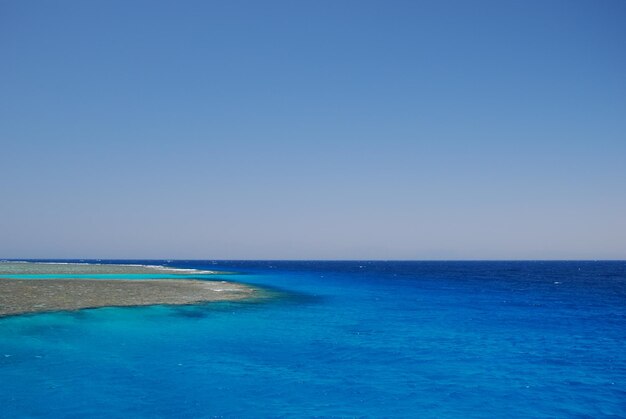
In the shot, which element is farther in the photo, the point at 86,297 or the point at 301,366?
the point at 86,297

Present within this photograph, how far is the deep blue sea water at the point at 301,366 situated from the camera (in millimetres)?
15625

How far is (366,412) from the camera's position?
15.3 m

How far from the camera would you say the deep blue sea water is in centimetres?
1562

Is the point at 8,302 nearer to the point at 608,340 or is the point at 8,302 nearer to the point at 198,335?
the point at 198,335

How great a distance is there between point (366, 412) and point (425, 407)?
8.21 ft

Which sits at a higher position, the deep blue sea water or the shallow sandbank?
the shallow sandbank

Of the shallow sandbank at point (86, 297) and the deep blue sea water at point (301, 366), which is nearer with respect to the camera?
the deep blue sea water at point (301, 366)

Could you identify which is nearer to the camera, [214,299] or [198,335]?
[198,335]

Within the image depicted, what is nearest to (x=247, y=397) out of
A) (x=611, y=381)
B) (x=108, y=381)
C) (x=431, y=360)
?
(x=108, y=381)

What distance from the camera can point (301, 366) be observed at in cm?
2056

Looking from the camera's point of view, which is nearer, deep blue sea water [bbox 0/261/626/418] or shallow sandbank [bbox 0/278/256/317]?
deep blue sea water [bbox 0/261/626/418]

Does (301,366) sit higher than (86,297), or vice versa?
(86,297)

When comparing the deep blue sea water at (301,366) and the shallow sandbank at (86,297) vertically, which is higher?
the shallow sandbank at (86,297)

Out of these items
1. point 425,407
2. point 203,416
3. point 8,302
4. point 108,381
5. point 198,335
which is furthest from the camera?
point 8,302
